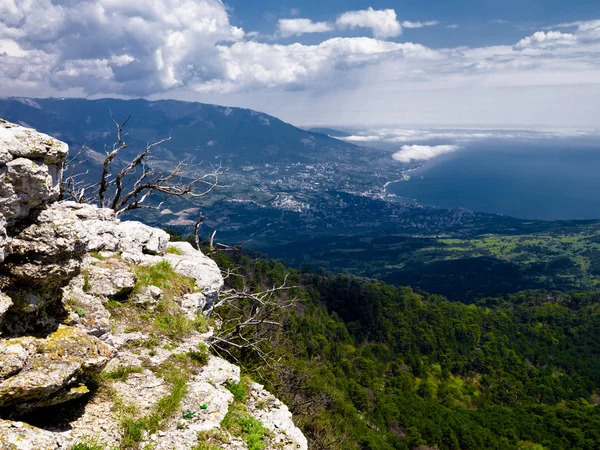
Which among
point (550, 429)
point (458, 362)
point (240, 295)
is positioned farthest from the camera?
point (458, 362)

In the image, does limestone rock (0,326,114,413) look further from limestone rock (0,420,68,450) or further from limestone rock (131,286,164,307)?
limestone rock (131,286,164,307)

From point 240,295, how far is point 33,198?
10.5 meters

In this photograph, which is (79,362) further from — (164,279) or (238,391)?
(164,279)

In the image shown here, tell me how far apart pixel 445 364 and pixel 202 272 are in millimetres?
114850

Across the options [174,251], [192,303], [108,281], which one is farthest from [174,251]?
[108,281]

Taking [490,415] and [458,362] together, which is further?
[458,362]

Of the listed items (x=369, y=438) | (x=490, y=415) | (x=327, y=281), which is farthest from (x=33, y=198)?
(x=327, y=281)

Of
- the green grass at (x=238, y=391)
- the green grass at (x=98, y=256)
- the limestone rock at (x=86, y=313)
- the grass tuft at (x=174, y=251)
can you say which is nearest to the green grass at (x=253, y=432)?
the green grass at (x=238, y=391)

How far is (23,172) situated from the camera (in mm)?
6840

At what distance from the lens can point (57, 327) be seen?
311 inches

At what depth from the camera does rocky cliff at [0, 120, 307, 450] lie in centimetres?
673

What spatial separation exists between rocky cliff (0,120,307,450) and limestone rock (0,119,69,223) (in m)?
0.02

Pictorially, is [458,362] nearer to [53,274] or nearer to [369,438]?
[369,438]

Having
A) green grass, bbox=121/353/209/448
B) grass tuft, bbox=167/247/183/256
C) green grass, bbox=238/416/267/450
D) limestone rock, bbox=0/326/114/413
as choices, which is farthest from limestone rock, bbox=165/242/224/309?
limestone rock, bbox=0/326/114/413
